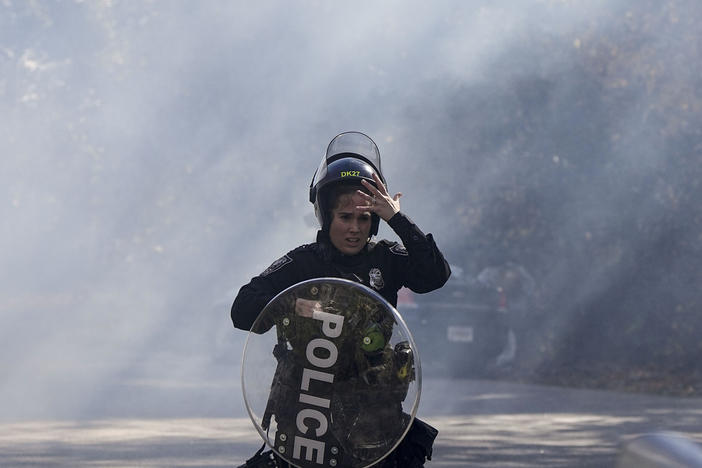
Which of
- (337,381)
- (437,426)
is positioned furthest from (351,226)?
(437,426)

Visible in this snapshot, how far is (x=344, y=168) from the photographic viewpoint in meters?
4.08

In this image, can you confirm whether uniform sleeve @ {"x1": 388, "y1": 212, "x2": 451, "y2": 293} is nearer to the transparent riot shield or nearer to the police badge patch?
the police badge patch

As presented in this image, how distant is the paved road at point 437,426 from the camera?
8.33 metres

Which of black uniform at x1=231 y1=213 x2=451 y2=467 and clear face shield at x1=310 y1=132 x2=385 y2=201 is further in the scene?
clear face shield at x1=310 y1=132 x2=385 y2=201

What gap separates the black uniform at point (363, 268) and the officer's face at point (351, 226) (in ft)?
0.09

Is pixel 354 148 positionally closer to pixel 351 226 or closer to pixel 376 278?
pixel 351 226

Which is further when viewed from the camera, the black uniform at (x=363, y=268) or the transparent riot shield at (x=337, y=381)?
the black uniform at (x=363, y=268)

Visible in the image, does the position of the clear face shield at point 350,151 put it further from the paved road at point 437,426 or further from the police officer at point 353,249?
the paved road at point 437,426

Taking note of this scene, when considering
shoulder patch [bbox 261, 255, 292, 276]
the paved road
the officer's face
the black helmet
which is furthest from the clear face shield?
the paved road

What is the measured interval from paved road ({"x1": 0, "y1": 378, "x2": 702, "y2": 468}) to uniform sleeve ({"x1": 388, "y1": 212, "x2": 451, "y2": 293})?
4.05 meters

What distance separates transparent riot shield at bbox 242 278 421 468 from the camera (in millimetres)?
3430

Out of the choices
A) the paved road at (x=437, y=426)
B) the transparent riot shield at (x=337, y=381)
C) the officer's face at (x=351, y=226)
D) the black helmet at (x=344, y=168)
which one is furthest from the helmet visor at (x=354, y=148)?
the paved road at (x=437, y=426)

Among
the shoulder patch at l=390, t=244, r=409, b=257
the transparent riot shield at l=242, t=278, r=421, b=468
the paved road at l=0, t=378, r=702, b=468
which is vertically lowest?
the transparent riot shield at l=242, t=278, r=421, b=468

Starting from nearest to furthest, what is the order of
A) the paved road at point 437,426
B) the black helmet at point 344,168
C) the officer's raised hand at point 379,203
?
the officer's raised hand at point 379,203
the black helmet at point 344,168
the paved road at point 437,426
